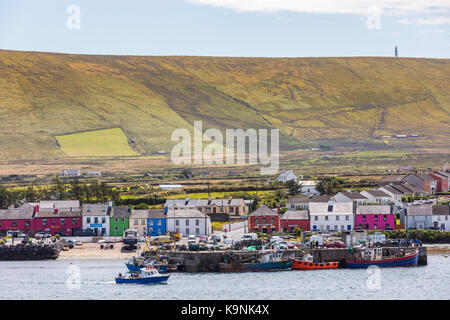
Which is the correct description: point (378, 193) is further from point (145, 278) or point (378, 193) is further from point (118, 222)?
point (145, 278)

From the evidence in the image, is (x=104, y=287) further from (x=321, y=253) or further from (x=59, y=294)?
(x=321, y=253)

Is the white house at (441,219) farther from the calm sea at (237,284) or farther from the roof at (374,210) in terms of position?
the calm sea at (237,284)

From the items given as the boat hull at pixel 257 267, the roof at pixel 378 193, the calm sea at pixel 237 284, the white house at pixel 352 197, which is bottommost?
the calm sea at pixel 237 284

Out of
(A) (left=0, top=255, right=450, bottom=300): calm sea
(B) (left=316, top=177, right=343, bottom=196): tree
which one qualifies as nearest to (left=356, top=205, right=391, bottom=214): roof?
(A) (left=0, top=255, right=450, bottom=300): calm sea

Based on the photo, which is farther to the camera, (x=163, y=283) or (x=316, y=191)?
(x=316, y=191)

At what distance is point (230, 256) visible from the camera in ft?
237

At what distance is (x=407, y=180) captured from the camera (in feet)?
480

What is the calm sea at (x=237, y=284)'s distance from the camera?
185 ft

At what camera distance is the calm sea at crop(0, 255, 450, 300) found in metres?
56.3

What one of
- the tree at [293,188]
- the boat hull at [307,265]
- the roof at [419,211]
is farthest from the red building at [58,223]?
the tree at [293,188]

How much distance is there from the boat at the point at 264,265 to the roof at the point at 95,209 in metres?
30.3
